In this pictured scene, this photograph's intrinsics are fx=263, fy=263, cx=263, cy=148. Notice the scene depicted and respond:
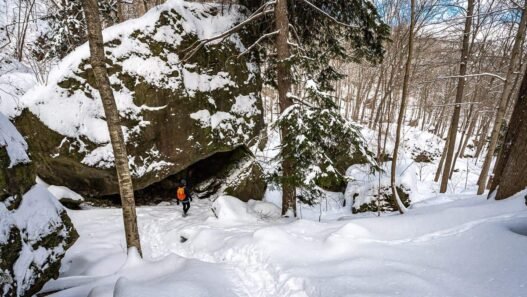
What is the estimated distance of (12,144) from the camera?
13.4 feet


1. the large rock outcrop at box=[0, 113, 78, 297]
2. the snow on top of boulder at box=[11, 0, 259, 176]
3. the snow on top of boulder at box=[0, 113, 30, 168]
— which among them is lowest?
the large rock outcrop at box=[0, 113, 78, 297]

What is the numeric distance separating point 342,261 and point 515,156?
2.96 meters

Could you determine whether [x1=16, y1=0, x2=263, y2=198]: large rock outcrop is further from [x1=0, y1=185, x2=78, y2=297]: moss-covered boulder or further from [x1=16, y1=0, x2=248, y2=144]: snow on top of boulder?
[x1=0, y1=185, x2=78, y2=297]: moss-covered boulder

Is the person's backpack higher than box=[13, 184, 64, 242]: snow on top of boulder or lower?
lower

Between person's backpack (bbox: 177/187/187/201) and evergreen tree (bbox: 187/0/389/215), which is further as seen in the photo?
person's backpack (bbox: 177/187/187/201)

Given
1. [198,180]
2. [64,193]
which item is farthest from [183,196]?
[64,193]

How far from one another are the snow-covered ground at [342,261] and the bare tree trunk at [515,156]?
17 cm

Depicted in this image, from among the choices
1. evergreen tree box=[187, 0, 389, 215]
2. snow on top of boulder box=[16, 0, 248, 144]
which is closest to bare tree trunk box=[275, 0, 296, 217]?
evergreen tree box=[187, 0, 389, 215]

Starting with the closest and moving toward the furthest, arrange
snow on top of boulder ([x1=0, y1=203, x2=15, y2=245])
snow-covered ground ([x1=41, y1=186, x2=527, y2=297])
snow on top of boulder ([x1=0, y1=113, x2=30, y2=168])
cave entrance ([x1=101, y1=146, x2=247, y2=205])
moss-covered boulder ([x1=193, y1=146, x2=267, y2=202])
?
1. snow-covered ground ([x1=41, y1=186, x2=527, y2=297])
2. snow on top of boulder ([x1=0, y1=203, x2=15, y2=245])
3. snow on top of boulder ([x1=0, y1=113, x2=30, y2=168])
4. moss-covered boulder ([x1=193, y1=146, x2=267, y2=202])
5. cave entrance ([x1=101, y1=146, x2=247, y2=205])

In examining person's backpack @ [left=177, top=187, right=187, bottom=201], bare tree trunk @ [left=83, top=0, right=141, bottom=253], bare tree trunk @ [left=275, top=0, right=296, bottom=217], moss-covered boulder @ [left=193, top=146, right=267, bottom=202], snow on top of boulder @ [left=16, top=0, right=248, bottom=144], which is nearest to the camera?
bare tree trunk @ [left=83, top=0, right=141, bottom=253]

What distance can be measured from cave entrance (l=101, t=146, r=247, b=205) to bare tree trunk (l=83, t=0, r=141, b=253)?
202 inches

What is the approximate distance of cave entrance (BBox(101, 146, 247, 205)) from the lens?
9734 mm

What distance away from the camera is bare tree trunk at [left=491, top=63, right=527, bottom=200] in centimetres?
378

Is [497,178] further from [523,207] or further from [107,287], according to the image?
[107,287]
